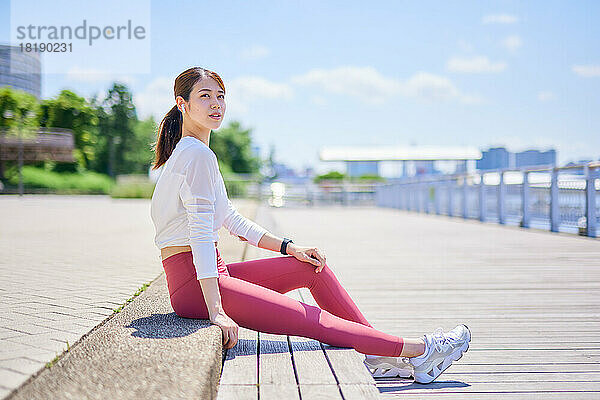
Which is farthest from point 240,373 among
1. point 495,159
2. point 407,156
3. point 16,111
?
point 16,111

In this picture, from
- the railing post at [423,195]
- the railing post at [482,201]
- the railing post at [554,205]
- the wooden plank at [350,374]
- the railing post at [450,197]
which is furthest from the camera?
the railing post at [423,195]

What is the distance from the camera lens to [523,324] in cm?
328

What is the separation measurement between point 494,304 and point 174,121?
2370mm

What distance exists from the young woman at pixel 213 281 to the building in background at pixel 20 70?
59436mm

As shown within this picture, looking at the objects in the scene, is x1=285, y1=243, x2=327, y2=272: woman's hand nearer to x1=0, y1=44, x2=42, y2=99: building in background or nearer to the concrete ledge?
the concrete ledge

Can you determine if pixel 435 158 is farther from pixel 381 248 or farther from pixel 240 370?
pixel 240 370

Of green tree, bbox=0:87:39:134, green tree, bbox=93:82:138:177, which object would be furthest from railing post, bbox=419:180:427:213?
green tree, bbox=93:82:138:177

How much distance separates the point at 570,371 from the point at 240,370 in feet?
4.39

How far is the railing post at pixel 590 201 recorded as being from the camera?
8422 mm

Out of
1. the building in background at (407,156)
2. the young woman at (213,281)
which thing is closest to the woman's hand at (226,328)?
the young woman at (213,281)

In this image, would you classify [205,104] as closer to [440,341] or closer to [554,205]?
[440,341]

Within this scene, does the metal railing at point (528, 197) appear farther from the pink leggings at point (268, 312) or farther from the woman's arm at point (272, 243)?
the pink leggings at point (268, 312)

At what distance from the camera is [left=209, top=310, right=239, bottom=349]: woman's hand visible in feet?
7.20

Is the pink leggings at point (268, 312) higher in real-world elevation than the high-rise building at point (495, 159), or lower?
lower
